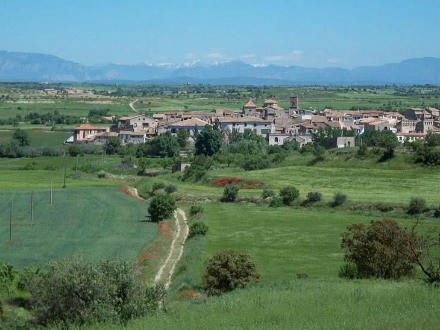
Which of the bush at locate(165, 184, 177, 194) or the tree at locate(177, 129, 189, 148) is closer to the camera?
the bush at locate(165, 184, 177, 194)

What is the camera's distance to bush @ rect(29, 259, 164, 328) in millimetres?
20422

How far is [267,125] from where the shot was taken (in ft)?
381

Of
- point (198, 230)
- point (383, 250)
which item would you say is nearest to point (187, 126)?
point (198, 230)

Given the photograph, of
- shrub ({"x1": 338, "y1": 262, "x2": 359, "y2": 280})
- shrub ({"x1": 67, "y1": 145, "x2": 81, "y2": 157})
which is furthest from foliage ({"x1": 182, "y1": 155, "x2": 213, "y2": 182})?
shrub ({"x1": 338, "y1": 262, "x2": 359, "y2": 280})

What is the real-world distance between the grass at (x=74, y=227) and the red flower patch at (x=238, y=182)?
30.0ft

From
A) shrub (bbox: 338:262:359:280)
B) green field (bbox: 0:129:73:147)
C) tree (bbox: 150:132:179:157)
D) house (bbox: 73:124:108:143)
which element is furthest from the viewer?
house (bbox: 73:124:108:143)

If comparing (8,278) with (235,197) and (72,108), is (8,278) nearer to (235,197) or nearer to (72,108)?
(235,197)

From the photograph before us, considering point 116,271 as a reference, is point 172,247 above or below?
below

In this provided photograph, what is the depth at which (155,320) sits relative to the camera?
783 inches

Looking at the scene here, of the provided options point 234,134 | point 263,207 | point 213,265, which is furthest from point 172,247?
point 234,134

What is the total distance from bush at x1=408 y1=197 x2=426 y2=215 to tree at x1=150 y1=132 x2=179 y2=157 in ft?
160

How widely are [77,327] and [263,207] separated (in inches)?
1336

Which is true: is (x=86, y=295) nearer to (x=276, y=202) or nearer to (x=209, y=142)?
(x=276, y=202)

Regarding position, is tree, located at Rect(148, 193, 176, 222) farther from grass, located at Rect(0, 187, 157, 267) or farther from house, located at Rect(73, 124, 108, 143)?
house, located at Rect(73, 124, 108, 143)
